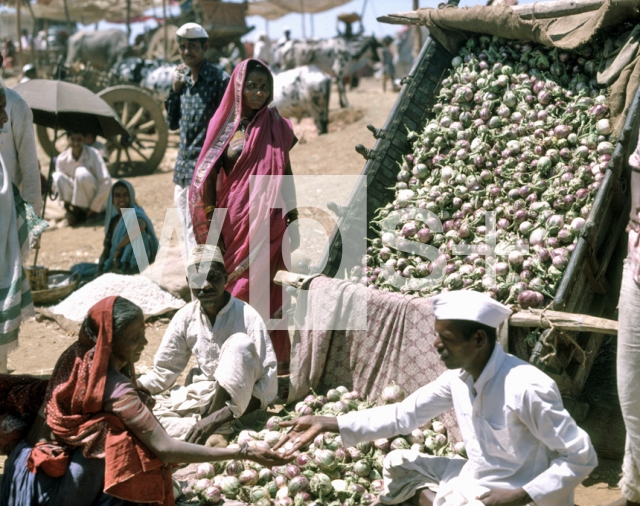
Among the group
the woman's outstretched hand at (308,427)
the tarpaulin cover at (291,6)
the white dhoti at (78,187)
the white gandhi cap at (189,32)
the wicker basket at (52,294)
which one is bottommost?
the wicker basket at (52,294)

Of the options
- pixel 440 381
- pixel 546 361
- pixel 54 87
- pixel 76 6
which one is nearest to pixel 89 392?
pixel 440 381

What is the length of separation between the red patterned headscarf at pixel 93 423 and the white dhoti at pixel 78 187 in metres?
6.11

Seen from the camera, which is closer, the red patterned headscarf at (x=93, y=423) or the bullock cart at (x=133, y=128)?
the red patterned headscarf at (x=93, y=423)

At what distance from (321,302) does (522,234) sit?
1.11m

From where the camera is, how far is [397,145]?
180 inches

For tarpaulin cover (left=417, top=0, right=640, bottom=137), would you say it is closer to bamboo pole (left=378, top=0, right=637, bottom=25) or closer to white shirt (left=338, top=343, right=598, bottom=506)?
bamboo pole (left=378, top=0, right=637, bottom=25)

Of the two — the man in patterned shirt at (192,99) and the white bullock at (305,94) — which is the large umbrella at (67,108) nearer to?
the man in patterned shirt at (192,99)

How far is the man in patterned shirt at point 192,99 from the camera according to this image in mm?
5172

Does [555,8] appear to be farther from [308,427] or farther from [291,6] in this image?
[291,6]

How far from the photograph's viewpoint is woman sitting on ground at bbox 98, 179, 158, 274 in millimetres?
6328

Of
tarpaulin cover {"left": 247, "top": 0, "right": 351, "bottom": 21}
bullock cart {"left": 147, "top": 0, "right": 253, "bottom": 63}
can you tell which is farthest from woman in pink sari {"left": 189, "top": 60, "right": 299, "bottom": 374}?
tarpaulin cover {"left": 247, "top": 0, "right": 351, "bottom": 21}

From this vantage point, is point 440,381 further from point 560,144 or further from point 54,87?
point 54,87

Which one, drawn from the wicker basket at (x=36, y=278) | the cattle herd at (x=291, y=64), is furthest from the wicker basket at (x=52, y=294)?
the cattle herd at (x=291, y=64)

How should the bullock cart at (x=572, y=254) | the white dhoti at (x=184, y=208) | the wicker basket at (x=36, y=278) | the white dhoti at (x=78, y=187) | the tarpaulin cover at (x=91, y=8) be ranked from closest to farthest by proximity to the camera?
the bullock cart at (x=572, y=254) → the white dhoti at (x=184, y=208) → the wicker basket at (x=36, y=278) → the white dhoti at (x=78, y=187) → the tarpaulin cover at (x=91, y=8)
